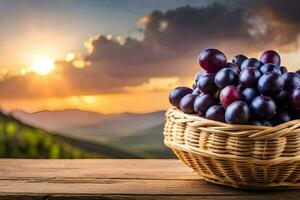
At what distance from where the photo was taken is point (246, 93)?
1.14 metres

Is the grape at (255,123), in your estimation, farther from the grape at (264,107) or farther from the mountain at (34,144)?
Result: the mountain at (34,144)

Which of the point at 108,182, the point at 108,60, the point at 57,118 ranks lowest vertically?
the point at 108,182

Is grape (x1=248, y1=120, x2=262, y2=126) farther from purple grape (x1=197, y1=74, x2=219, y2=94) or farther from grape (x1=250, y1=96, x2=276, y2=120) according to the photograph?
purple grape (x1=197, y1=74, x2=219, y2=94)

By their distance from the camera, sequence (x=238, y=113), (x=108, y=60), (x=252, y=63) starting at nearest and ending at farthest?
(x=238, y=113) < (x=252, y=63) < (x=108, y=60)

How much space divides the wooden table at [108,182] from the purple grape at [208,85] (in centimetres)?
20

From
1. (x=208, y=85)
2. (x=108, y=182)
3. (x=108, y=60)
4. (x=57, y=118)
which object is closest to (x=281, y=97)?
(x=208, y=85)

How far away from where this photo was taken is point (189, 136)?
1.18 meters

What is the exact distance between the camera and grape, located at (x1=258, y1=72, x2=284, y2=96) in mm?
1117

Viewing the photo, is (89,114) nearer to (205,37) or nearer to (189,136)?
(205,37)

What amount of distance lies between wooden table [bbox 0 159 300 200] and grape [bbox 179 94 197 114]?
0.16 meters

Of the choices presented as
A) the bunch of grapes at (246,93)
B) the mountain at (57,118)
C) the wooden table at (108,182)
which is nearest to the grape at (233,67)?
the bunch of grapes at (246,93)

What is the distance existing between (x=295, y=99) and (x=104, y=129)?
4.18 ft

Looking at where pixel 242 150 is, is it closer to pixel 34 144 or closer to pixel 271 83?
pixel 271 83

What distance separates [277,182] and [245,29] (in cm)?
116
